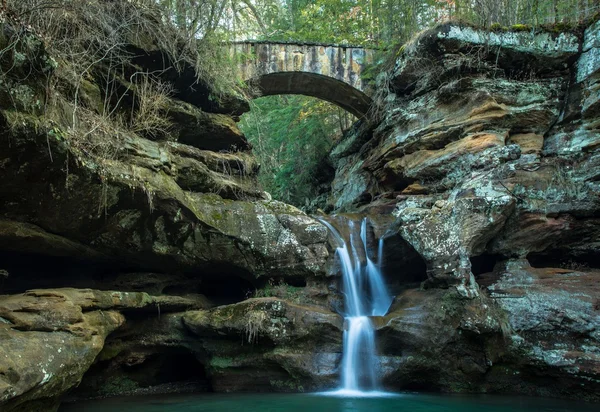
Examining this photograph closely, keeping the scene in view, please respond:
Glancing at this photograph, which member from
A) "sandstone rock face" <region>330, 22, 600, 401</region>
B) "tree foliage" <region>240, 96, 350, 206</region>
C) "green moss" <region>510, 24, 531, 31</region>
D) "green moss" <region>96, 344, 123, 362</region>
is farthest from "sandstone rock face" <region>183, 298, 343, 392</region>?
"tree foliage" <region>240, 96, 350, 206</region>

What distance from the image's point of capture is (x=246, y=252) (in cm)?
864

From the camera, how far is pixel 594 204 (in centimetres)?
881

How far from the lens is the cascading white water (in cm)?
775

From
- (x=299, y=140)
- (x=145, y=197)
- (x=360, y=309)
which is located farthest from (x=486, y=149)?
(x=299, y=140)

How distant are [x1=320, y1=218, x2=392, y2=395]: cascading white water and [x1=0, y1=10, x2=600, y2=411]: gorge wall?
0.24 metres

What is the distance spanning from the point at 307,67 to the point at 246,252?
25.5 ft

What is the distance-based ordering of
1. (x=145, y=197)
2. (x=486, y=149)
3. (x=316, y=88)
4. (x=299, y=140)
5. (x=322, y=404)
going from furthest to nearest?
(x=299, y=140) < (x=316, y=88) < (x=486, y=149) < (x=145, y=197) < (x=322, y=404)

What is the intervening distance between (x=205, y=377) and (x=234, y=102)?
590 centimetres

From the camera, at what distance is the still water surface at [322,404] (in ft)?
21.3

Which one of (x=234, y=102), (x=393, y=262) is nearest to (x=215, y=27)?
(x=234, y=102)

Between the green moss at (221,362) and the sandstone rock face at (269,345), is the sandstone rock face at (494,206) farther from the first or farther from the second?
the green moss at (221,362)

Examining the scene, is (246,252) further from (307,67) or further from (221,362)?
(307,67)

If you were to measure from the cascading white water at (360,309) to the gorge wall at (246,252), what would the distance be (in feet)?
0.78

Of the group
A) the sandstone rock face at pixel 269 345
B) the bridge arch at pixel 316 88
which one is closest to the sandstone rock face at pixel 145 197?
the sandstone rock face at pixel 269 345
